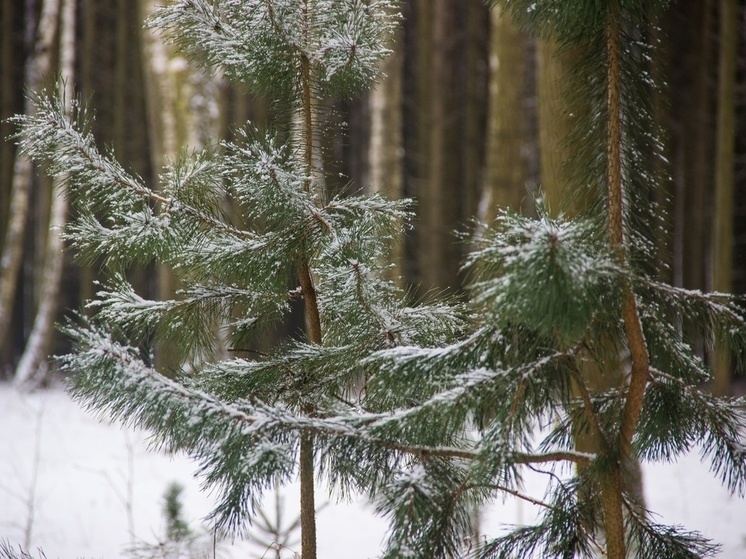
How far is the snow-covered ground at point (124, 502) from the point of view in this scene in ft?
16.8

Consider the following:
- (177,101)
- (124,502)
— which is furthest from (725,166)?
(124,502)

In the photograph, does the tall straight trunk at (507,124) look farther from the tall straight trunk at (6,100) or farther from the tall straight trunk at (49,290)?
the tall straight trunk at (6,100)

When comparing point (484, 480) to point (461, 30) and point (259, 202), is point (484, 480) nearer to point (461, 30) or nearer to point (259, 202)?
point (259, 202)

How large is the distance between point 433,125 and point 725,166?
4.91 m

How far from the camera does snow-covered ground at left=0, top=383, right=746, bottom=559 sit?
511 centimetres

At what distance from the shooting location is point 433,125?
11.4 meters

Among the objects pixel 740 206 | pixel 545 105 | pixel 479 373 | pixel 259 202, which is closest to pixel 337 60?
pixel 259 202

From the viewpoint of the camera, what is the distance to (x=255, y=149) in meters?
2.06

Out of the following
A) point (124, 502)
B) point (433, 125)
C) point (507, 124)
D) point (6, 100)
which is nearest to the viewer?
point (124, 502)

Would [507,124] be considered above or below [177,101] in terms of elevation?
below

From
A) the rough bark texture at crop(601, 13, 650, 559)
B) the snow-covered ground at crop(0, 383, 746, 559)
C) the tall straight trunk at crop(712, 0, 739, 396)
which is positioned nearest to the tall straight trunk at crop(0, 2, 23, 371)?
the snow-covered ground at crop(0, 383, 746, 559)

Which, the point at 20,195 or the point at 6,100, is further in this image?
the point at 6,100

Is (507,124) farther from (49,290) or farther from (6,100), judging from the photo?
(6,100)

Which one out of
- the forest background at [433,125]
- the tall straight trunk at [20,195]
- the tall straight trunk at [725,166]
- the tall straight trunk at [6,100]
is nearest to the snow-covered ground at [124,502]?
the forest background at [433,125]
